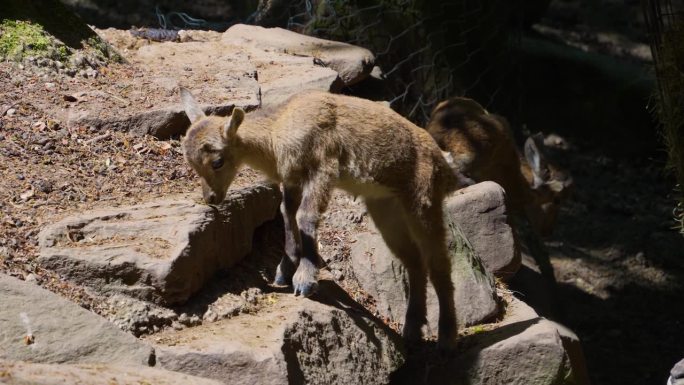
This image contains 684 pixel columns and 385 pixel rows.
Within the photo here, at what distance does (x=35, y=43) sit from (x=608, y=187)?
9315mm

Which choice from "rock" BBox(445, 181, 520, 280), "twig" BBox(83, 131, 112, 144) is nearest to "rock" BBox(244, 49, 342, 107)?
"twig" BBox(83, 131, 112, 144)

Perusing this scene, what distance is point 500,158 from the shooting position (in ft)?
35.4

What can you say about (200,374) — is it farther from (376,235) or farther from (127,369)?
(376,235)

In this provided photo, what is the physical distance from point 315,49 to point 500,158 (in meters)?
2.57

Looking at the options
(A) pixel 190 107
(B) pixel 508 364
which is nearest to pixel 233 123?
(A) pixel 190 107

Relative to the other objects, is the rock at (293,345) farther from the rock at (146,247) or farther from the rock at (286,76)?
the rock at (286,76)

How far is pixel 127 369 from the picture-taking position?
15.0 feet

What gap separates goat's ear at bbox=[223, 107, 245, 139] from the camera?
5859mm

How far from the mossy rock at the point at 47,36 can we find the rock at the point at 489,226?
3.13 meters

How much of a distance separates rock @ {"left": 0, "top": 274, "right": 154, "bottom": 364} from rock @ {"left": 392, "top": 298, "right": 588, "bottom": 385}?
2096 mm

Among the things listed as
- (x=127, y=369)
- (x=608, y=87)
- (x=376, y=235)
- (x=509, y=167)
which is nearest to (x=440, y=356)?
(x=376, y=235)

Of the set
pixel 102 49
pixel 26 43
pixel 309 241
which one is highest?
pixel 26 43

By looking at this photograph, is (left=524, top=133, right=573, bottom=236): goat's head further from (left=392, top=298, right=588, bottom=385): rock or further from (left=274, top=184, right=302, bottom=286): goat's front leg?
(left=274, top=184, right=302, bottom=286): goat's front leg

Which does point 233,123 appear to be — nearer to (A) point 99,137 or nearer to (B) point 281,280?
(B) point 281,280
